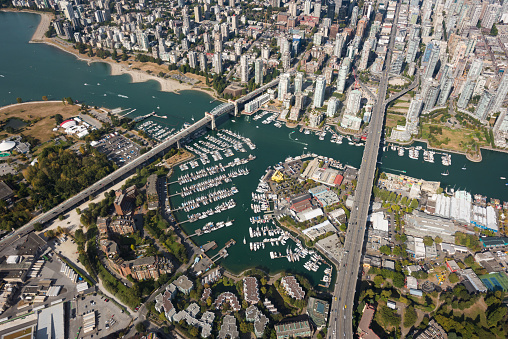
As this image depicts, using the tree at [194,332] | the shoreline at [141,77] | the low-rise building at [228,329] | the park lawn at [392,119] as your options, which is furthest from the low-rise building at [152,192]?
the park lawn at [392,119]

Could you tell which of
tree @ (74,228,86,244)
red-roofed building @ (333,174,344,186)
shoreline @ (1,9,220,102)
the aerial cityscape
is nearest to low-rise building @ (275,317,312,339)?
the aerial cityscape

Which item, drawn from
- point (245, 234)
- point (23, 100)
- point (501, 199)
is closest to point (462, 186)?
point (501, 199)

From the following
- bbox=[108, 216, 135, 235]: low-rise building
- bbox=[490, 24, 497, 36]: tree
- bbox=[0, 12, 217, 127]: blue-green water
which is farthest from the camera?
bbox=[490, 24, 497, 36]: tree

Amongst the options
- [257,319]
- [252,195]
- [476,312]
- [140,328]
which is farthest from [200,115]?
[476,312]

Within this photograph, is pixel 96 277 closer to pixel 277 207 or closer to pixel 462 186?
pixel 277 207

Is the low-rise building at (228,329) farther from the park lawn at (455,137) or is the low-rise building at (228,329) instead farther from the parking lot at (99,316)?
the park lawn at (455,137)

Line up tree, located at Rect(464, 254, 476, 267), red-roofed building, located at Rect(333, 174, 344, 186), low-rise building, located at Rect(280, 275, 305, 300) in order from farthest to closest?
red-roofed building, located at Rect(333, 174, 344, 186), tree, located at Rect(464, 254, 476, 267), low-rise building, located at Rect(280, 275, 305, 300)

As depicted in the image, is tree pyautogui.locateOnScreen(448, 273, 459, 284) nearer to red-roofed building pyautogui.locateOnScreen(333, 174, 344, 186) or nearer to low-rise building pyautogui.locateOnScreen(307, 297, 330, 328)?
low-rise building pyautogui.locateOnScreen(307, 297, 330, 328)
